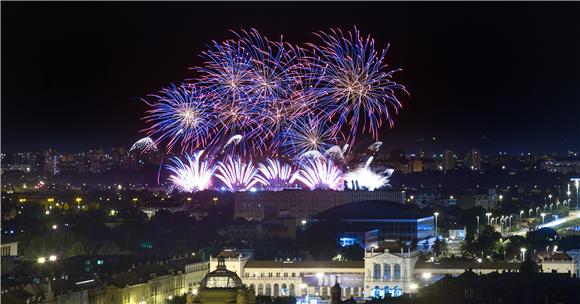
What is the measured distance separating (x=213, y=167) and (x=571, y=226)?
1850 centimetres

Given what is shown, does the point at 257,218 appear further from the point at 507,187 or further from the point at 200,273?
the point at 507,187

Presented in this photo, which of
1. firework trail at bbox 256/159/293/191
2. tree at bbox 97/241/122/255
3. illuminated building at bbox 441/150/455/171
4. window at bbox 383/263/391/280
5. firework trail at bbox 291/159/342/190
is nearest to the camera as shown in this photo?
window at bbox 383/263/391/280

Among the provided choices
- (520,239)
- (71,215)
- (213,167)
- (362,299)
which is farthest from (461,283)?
(71,215)

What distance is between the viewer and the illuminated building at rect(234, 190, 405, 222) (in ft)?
217

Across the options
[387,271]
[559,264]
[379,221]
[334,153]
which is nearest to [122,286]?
[387,271]

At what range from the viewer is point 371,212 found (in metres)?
61.5

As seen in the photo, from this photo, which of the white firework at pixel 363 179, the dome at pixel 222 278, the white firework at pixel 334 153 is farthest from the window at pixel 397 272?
the dome at pixel 222 278

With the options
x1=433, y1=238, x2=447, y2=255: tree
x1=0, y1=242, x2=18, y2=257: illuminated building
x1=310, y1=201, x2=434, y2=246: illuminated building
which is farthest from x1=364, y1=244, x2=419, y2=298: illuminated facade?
x1=310, y1=201, x2=434, y2=246: illuminated building

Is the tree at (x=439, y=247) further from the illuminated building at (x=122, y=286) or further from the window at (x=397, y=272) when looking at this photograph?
the illuminated building at (x=122, y=286)

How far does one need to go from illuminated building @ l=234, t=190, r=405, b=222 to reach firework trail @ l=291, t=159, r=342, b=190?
9.14 feet

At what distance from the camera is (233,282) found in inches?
850

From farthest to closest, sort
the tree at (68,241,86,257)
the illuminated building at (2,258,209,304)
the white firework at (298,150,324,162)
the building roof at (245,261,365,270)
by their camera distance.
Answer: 1. the white firework at (298,150,324,162)
2. the tree at (68,241,86,257)
3. the building roof at (245,261,365,270)
4. the illuminated building at (2,258,209,304)

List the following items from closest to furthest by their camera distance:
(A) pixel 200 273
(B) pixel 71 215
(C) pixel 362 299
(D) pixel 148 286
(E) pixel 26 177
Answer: (D) pixel 148 286, (C) pixel 362 299, (A) pixel 200 273, (B) pixel 71 215, (E) pixel 26 177

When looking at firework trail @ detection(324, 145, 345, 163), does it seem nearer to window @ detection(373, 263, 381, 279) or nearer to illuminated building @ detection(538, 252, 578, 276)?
window @ detection(373, 263, 381, 279)
